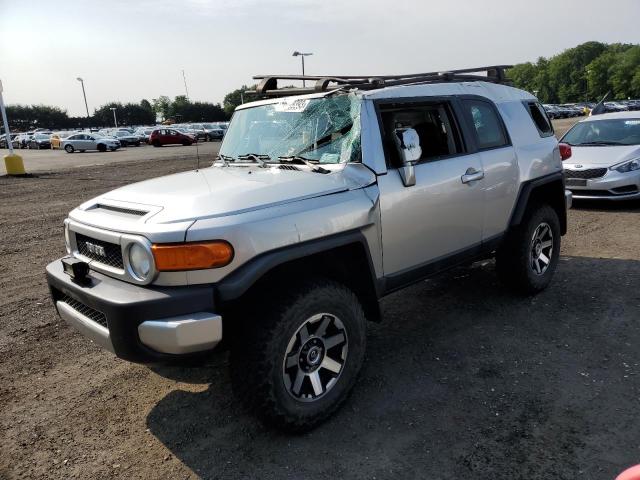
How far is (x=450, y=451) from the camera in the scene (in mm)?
2812

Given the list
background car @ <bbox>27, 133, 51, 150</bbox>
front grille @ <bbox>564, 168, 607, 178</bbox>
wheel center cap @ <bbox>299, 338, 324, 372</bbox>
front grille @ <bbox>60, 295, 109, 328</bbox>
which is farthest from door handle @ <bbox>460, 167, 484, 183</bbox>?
background car @ <bbox>27, 133, 51, 150</bbox>

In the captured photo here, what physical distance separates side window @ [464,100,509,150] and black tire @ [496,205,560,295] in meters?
0.82

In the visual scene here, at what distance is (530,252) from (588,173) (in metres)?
4.74

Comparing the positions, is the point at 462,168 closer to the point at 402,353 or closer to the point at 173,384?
the point at 402,353

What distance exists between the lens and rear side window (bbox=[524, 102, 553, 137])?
198 inches

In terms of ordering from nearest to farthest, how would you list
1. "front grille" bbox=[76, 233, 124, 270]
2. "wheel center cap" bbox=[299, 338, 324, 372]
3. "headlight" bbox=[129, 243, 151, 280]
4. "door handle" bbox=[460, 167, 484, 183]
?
"headlight" bbox=[129, 243, 151, 280]
"front grille" bbox=[76, 233, 124, 270]
"wheel center cap" bbox=[299, 338, 324, 372]
"door handle" bbox=[460, 167, 484, 183]

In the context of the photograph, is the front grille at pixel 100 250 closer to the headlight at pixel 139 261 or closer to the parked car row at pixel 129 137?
the headlight at pixel 139 261

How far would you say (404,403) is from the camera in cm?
329

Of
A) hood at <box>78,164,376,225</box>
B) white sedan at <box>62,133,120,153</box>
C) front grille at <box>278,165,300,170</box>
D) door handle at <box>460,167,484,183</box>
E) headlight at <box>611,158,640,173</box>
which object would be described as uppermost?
white sedan at <box>62,133,120,153</box>

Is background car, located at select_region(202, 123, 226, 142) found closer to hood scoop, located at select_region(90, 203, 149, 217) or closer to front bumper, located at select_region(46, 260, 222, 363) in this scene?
hood scoop, located at select_region(90, 203, 149, 217)

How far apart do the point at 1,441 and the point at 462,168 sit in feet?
12.0

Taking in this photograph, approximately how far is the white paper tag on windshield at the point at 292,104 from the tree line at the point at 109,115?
9246 cm

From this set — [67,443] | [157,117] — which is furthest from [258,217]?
[157,117]

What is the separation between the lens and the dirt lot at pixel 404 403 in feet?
9.11
